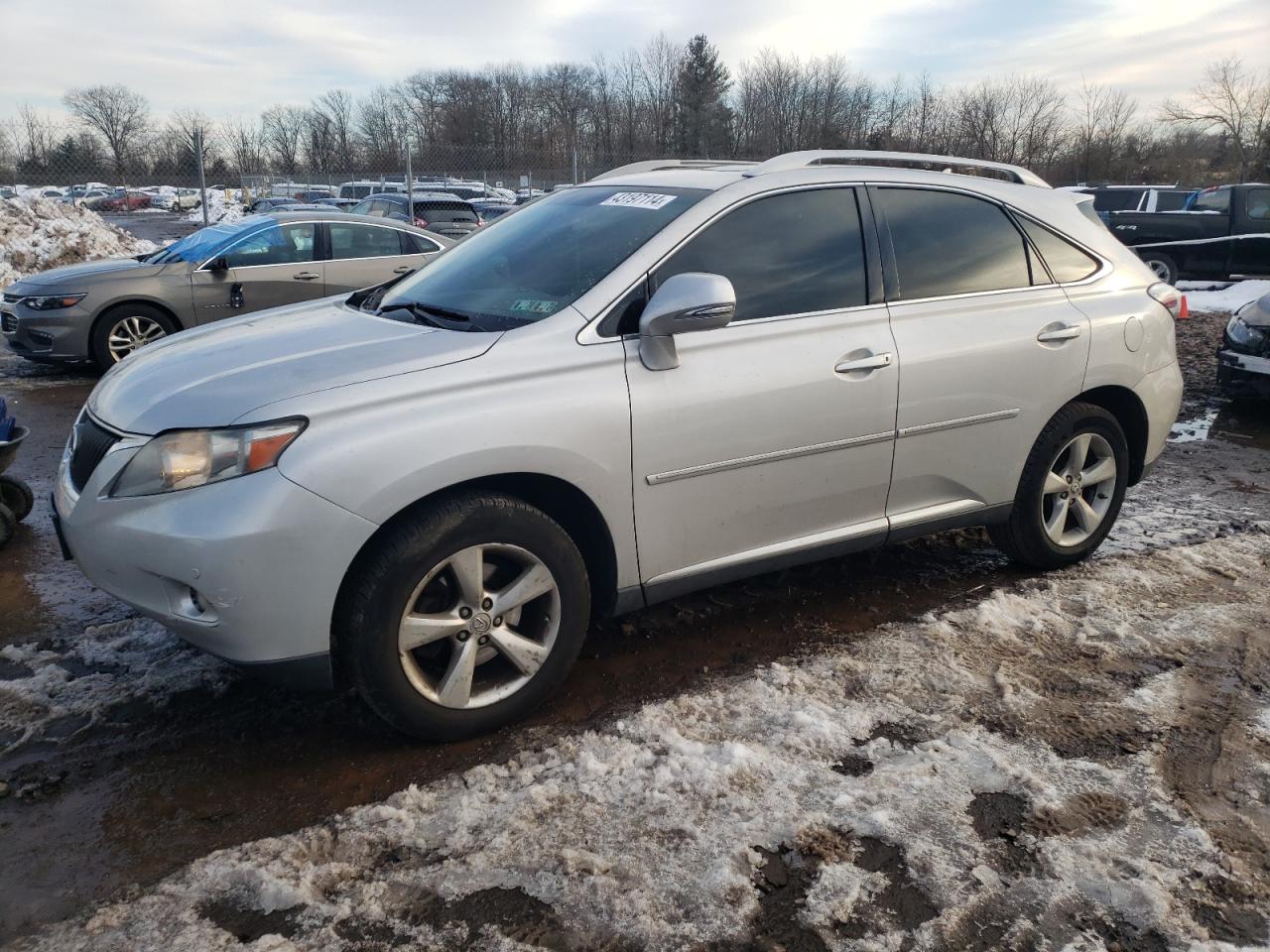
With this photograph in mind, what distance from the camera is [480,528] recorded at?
115 inches

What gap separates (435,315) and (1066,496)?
9.74ft

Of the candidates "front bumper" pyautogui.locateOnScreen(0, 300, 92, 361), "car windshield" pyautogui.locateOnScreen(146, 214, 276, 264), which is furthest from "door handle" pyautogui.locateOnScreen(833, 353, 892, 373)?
"front bumper" pyautogui.locateOnScreen(0, 300, 92, 361)

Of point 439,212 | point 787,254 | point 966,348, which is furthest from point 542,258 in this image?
point 439,212

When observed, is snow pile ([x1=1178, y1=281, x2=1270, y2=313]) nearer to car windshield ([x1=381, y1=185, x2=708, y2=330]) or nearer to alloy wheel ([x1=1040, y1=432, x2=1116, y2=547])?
alloy wheel ([x1=1040, y1=432, x2=1116, y2=547])

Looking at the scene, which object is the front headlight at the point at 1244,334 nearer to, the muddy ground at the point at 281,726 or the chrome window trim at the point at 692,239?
the muddy ground at the point at 281,726

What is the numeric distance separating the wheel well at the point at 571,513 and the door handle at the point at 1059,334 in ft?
7.17

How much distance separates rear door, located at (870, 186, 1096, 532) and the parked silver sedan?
5610 mm

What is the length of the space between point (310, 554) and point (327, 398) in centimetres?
46

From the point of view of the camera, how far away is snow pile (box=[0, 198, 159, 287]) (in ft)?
49.1

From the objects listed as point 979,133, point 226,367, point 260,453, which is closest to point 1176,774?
point 260,453

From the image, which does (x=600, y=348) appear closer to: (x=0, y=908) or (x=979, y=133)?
(x=0, y=908)

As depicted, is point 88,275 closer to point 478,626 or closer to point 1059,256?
point 478,626

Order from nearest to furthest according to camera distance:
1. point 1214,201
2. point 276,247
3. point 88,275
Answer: point 88,275 → point 276,247 → point 1214,201

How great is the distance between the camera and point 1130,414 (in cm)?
461
